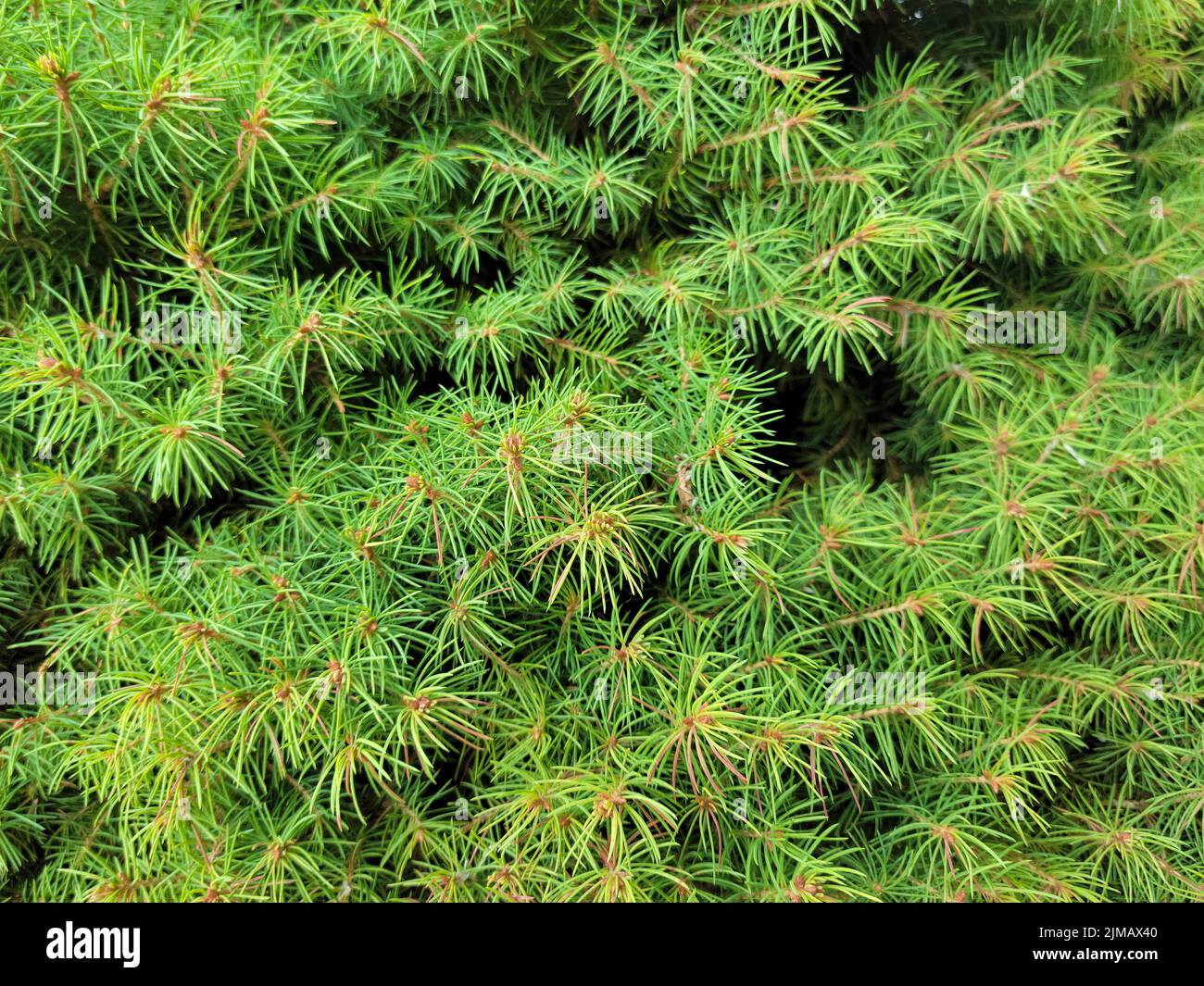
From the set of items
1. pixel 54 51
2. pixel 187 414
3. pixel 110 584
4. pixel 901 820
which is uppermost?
pixel 54 51

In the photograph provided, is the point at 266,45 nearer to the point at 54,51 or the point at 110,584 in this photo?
the point at 54,51

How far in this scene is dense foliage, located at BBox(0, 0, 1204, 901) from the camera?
73 cm

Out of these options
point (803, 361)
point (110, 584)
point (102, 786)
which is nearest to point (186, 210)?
point (110, 584)

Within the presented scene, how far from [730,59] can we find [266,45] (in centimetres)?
46

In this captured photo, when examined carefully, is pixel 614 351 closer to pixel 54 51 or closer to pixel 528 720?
pixel 528 720

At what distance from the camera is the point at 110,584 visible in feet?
2.66

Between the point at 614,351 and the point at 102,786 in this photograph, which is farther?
the point at 614,351

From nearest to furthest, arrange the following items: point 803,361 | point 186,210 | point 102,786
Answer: point 102,786, point 186,210, point 803,361

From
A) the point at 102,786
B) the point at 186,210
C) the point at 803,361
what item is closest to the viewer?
the point at 102,786

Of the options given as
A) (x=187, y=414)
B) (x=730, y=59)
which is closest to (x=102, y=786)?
(x=187, y=414)

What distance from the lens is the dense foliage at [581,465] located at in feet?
2.41

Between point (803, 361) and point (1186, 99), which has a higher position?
point (1186, 99)

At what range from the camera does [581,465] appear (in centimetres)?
75

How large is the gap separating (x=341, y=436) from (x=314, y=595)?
192 mm
